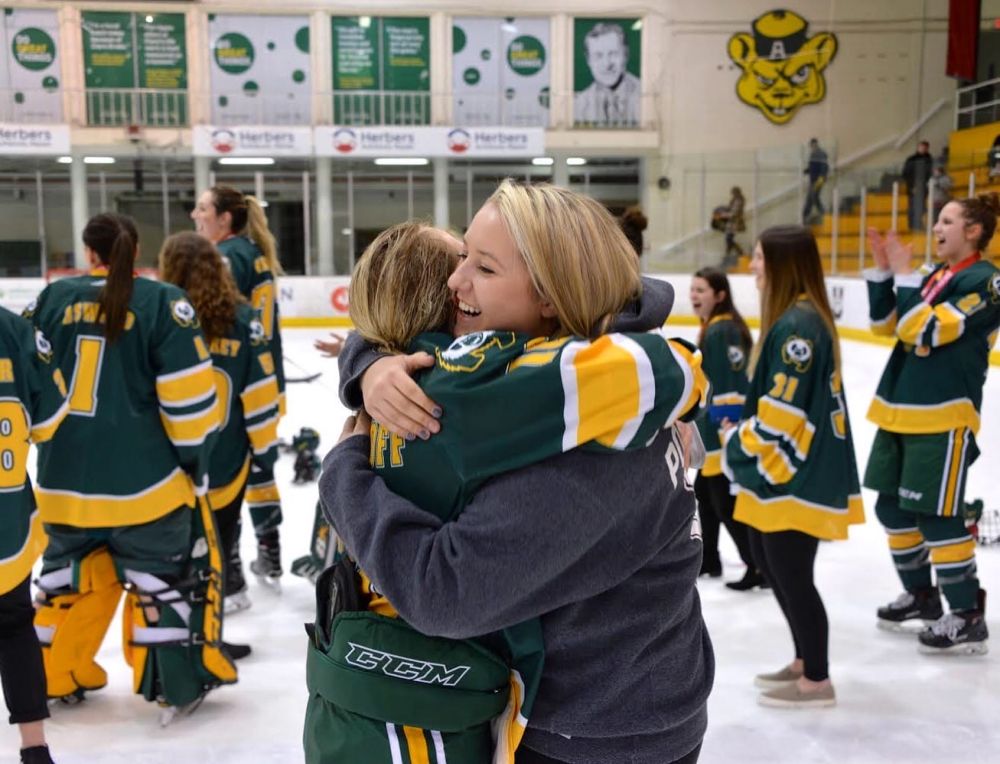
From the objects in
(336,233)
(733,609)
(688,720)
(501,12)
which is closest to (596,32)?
(501,12)

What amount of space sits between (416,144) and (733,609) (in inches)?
572

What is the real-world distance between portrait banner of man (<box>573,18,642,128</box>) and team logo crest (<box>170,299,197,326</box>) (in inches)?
637

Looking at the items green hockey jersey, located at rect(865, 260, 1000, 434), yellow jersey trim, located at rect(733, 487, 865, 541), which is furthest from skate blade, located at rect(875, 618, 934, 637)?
yellow jersey trim, located at rect(733, 487, 865, 541)

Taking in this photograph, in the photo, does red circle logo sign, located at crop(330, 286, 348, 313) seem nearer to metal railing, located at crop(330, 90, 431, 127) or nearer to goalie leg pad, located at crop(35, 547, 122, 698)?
metal railing, located at crop(330, 90, 431, 127)

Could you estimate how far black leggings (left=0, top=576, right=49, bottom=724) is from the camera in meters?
2.26

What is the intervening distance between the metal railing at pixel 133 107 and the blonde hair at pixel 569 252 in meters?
17.9

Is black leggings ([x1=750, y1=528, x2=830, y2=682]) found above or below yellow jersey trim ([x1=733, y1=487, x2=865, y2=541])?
below

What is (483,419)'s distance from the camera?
970 millimetres

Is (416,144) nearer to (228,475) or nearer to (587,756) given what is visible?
(228,475)

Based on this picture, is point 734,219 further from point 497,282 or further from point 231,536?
point 497,282

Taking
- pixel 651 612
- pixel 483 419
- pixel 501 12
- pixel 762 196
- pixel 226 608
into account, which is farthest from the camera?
pixel 501 12

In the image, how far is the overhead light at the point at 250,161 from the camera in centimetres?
1747

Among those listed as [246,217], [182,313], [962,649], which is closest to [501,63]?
[246,217]

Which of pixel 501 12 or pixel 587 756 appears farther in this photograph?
pixel 501 12
